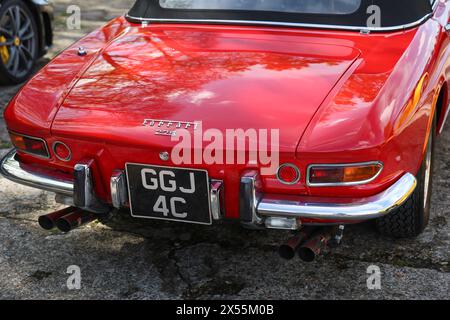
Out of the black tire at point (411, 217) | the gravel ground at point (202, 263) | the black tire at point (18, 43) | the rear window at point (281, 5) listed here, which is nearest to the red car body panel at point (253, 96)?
the rear window at point (281, 5)

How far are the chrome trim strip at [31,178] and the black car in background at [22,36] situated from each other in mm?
2751

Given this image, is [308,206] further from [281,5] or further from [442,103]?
[442,103]

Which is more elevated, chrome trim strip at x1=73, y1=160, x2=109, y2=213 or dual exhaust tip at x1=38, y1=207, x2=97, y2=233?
chrome trim strip at x1=73, y1=160, x2=109, y2=213

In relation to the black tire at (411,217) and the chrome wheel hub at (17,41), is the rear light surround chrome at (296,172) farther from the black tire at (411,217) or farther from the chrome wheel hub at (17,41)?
the chrome wheel hub at (17,41)

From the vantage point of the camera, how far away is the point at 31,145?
3305mm

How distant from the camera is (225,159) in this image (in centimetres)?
286

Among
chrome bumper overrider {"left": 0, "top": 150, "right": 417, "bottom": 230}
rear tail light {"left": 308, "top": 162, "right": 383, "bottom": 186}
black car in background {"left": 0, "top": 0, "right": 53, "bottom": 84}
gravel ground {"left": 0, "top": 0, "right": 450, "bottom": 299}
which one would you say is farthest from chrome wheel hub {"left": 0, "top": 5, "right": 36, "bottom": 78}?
rear tail light {"left": 308, "top": 162, "right": 383, "bottom": 186}

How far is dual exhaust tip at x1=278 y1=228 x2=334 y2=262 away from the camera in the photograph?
2955mm

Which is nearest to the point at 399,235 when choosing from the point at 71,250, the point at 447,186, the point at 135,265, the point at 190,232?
the point at 447,186

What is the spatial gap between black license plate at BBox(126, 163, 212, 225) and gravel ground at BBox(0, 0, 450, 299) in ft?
1.47

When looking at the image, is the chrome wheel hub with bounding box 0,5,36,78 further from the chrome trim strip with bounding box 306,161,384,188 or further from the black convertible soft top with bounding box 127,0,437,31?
the chrome trim strip with bounding box 306,161,384,188
